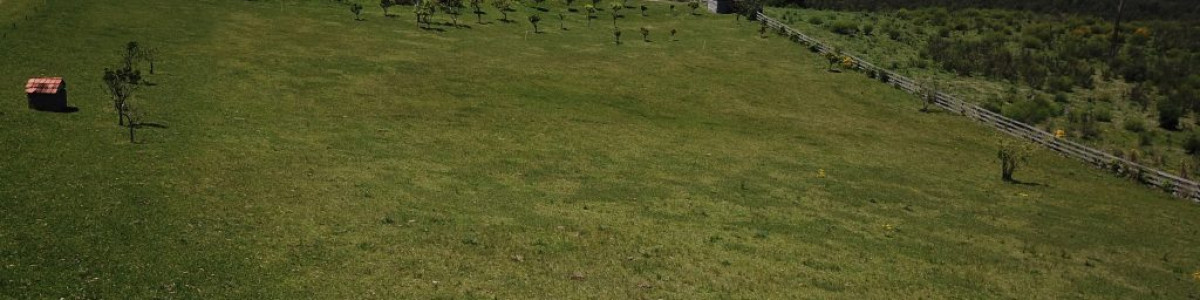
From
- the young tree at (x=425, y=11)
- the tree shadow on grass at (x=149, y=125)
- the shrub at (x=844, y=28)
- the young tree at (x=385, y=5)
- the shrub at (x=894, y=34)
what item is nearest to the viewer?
the tree shadow on grass at (x=149, y=125)

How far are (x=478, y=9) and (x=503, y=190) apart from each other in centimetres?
5272

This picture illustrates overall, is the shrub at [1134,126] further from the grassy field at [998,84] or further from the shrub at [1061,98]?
the shrub at [1061,98]

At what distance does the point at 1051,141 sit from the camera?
2052 inches

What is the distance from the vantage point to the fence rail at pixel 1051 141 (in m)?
43.7

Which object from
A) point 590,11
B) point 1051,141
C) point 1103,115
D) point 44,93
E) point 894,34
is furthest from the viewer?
point 590,11

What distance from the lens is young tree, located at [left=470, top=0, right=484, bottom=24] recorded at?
8260cm

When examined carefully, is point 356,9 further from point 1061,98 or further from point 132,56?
point 1061,98

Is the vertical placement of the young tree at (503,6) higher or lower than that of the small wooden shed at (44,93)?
higher

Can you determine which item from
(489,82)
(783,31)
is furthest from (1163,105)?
(489,82)

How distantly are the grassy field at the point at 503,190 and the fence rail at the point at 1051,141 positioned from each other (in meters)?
1.30

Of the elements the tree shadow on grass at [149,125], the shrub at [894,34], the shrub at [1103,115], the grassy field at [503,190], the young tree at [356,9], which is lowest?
the grassy field at [503,190]

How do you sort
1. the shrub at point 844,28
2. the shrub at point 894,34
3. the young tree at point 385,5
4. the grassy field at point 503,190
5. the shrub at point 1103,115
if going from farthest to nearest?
the shrub at point 844,28, the shrub at point 894,34, the young tree at point 385,5, the shrub at point 1103,115, the grassy field at point 503,190

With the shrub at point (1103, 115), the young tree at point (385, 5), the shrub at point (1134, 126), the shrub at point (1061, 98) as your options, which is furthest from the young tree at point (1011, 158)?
the young tree at point (385, 5)

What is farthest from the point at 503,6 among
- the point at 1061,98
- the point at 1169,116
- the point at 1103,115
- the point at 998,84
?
the point at 1169,116
